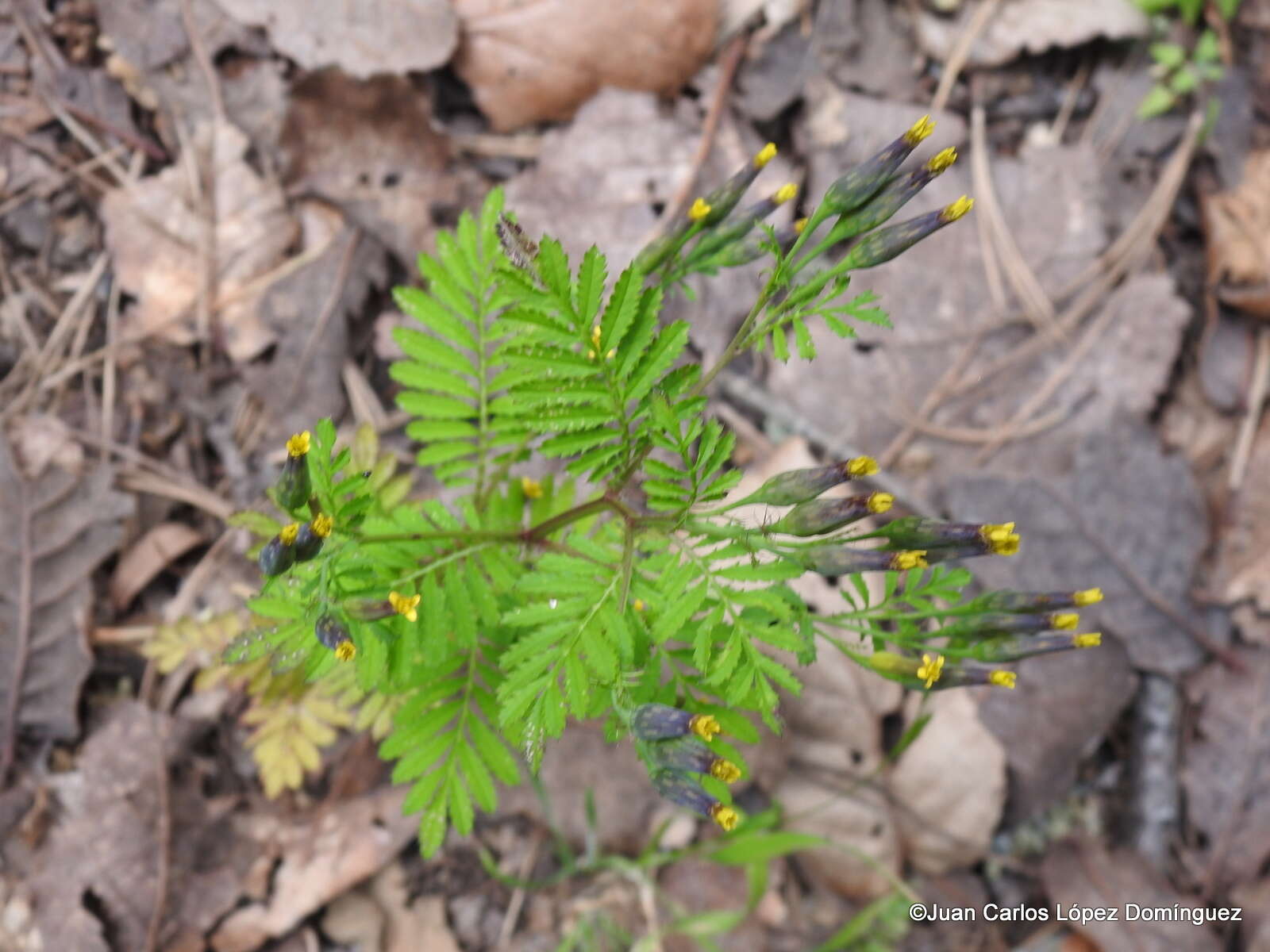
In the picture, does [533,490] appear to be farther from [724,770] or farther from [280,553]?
[724,770]

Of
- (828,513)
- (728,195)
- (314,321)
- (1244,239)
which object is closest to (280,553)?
(828,513)

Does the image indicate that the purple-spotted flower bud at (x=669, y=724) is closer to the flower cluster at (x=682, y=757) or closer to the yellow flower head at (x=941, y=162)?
the flower cluster at (x=682, y=757)

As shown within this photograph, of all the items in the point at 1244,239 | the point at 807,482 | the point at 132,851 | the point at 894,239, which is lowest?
the point at 132,851

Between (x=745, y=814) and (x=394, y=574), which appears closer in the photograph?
(x=394, y=574)

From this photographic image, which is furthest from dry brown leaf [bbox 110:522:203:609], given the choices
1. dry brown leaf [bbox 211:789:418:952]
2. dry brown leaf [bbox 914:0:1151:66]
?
dry brown leaf [bbox 914:0:1151:66]

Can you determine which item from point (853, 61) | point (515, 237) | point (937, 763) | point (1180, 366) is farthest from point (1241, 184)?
point (515, 237)

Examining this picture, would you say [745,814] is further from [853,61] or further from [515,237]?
[853,61]

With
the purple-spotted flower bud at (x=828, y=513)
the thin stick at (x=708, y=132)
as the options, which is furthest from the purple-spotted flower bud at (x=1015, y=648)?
the thin stick at (x=708, y=132)
